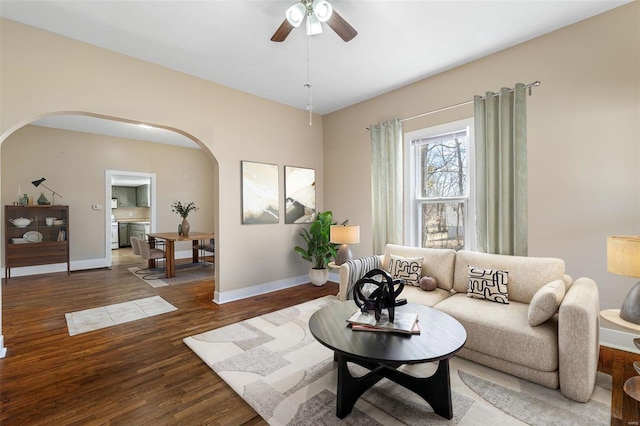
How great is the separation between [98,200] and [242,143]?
4.50 meters

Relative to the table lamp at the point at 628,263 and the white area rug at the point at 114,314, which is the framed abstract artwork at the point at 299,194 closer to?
the white area rug at the point at 114,314

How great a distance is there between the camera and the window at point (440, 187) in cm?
354

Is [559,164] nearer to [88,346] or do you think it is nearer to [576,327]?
[576,327]

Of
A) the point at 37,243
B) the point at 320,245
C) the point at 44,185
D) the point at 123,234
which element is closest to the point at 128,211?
the point at 123,234

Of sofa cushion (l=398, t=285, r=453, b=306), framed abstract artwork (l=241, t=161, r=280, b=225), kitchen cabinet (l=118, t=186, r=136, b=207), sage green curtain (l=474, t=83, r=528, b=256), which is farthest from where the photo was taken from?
kitchen cabinet (l=118, t=186, r=136, b=207)

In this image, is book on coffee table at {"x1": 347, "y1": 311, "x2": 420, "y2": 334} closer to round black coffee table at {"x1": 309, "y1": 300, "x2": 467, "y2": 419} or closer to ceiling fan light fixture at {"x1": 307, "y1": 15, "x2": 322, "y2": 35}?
round black coffee table at {"x1": 309, "y1": 300, "x2": 467, "y2": 419}

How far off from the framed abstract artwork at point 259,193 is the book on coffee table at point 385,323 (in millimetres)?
2700

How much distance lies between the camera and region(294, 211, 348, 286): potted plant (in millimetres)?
4688

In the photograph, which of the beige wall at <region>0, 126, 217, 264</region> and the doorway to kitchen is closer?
the beige wall at <region>0, 126, 217, 264</region>

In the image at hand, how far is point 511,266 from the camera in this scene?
107 inches

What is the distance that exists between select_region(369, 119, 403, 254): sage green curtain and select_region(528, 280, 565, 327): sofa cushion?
6.55 feet

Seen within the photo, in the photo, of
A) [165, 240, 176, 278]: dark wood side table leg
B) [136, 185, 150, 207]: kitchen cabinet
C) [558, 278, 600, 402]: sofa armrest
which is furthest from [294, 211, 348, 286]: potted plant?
[136, 185, 150, 207]: kitchen cabinet

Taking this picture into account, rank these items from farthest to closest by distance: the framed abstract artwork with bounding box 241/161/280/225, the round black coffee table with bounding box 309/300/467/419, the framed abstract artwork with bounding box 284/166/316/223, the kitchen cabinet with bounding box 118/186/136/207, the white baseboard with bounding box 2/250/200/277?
the kitchen cabinet with bounding box 118/186/136/207
the white baseboard with bounding box 2/250/200/277
the framed abstract artwork with bounding box 284/166/316/223
the framed abstract artwork with bounding box 241/161/280/225
the round black coffee table with bounding box 309/300/467/419

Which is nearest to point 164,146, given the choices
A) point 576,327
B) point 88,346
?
Answer: point 88,346
